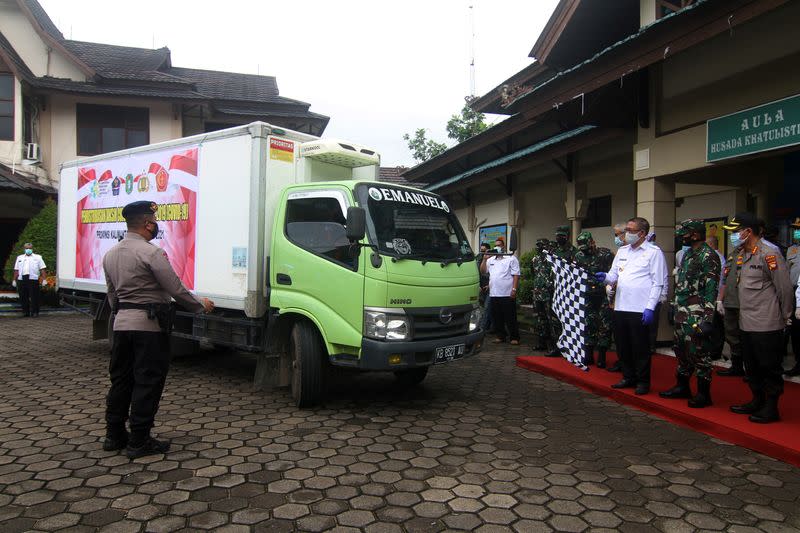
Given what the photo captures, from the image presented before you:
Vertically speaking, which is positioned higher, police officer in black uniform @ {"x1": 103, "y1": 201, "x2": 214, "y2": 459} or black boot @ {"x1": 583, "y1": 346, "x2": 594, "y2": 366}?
police officer in black uniform @ {"x1": 103, "y1": 201, "x2": 214, "y2": 459}

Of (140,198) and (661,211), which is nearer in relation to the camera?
(140,198)

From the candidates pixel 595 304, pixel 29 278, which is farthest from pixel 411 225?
pixel 29 278

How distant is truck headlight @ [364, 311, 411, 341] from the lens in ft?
15.8

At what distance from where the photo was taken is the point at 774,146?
588 cm

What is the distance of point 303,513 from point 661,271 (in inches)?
170

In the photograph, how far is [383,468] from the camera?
12.7 ft

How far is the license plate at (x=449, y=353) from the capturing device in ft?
16.7

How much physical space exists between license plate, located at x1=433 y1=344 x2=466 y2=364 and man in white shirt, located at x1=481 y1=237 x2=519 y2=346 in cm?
372

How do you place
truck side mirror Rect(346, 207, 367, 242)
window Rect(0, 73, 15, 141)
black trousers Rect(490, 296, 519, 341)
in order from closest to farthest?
truck side mirror Rect(346, 207, 367, 242)
black trousers Rect(490, 296, 519, 341)
window Rect(0, 73, 15, 141)

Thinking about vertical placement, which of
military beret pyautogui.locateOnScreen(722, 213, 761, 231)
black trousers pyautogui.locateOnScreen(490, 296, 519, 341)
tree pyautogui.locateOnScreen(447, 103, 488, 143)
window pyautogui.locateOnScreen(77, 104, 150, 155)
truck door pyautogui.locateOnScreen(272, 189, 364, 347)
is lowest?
black trousers pyautogui.locateOnScreen(490, 296, 519, 341)

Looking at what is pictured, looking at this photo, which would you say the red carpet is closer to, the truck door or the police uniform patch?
the police uniform patch

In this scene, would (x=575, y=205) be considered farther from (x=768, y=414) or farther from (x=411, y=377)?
(x=768, y=414)

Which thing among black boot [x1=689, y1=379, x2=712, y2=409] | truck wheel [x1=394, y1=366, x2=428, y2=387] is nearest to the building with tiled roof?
truck wheel [x1=394, y1=366, x2=428, y2=387]

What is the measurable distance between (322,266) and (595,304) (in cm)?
387
